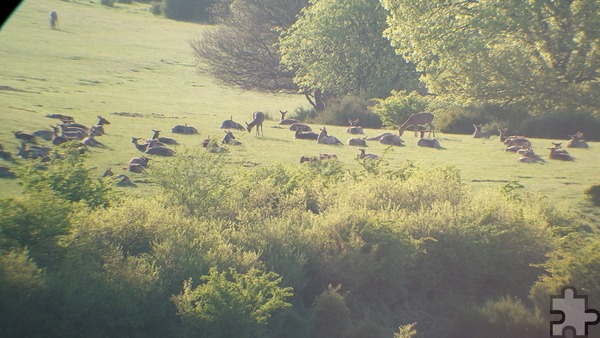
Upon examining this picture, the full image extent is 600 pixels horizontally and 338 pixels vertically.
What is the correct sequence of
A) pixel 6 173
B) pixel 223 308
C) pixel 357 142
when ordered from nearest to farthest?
pixel 223 308 < pixel 6 173 < pixel 357 142

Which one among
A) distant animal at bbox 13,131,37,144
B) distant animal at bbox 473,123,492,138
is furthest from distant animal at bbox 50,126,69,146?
distant animal at bbox 473,123,492,138

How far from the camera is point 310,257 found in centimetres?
1534

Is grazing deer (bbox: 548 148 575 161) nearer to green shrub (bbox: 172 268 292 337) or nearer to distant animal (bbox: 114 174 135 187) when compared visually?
distant animal (bbox: 114 174 135 187)

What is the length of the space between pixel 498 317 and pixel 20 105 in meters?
18.6

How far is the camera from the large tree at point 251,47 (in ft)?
162

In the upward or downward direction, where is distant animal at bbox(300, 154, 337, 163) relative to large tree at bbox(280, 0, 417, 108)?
downward

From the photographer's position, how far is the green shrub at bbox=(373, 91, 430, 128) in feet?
118

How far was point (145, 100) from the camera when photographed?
38.5 metres

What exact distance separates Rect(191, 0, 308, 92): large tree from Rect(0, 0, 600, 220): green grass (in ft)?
5.16

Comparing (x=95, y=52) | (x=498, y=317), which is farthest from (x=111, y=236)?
(x=95, y=52)

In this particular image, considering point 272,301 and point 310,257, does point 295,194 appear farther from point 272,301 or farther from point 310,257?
point 272,301

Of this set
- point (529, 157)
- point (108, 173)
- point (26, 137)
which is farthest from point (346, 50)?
point (108, 173)

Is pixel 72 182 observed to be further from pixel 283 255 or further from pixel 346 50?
pixel 346 50

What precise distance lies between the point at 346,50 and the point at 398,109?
8500mm
